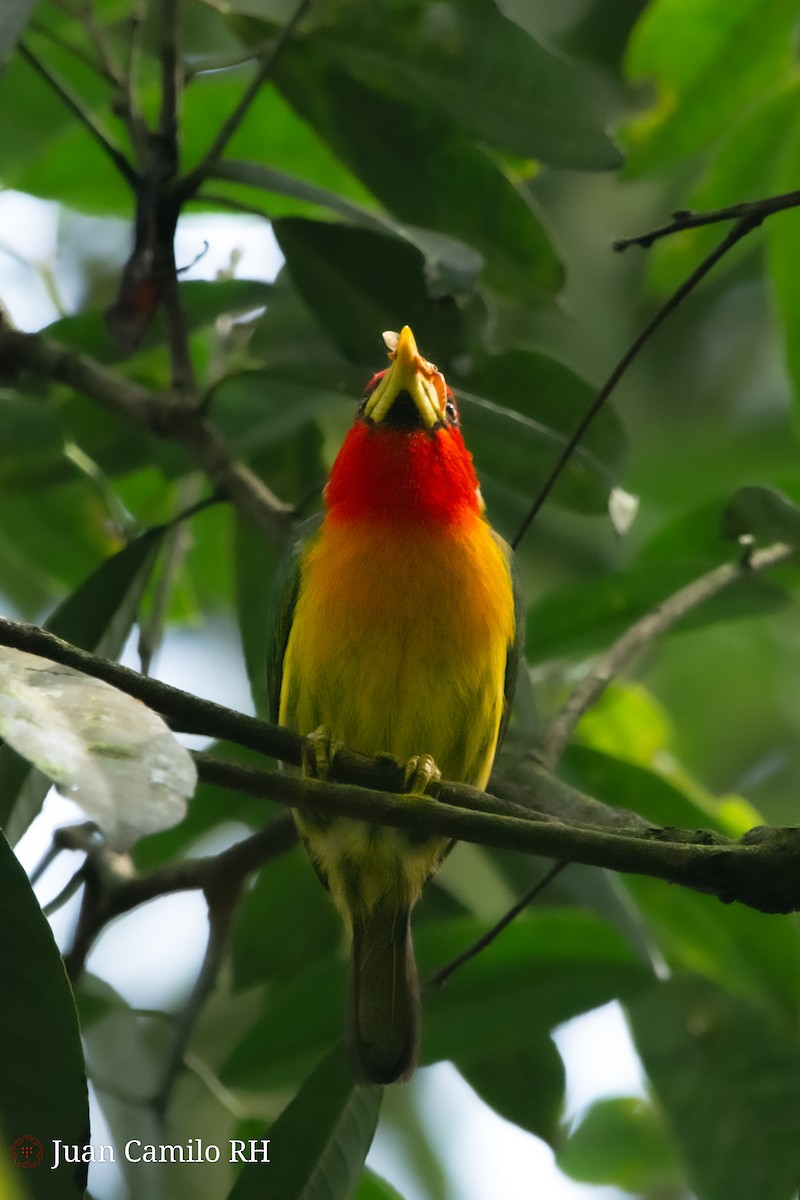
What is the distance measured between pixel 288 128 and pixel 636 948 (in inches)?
86.0

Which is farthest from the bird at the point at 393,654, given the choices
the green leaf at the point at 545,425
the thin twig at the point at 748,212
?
the thin twig at the point at 748,212

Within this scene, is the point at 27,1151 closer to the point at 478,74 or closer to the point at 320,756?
the point at 320,756

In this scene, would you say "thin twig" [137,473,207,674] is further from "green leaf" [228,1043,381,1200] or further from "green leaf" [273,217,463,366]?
"green leaf" [228,1043,381,1200]

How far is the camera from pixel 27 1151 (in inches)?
74.2

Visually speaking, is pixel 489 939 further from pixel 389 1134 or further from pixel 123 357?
pixel 389 1134

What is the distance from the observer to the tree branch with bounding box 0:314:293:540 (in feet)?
9.64

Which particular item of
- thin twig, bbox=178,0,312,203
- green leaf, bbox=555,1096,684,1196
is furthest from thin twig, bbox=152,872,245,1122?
thin twig, bbox=178,0,312,203

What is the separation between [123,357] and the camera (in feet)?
10.3

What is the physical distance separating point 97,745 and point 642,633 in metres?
1.75

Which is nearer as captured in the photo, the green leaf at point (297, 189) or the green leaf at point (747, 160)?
the green leaf at point (297, 189)

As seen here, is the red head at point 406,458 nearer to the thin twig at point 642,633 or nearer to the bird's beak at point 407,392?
the bird's beak at point 407,392

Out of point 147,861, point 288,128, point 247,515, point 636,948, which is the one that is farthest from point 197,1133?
point 288,128

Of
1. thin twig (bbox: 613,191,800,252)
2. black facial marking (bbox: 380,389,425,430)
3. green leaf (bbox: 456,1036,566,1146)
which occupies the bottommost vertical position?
green leaf (bbox: 456,1036,566,1146)

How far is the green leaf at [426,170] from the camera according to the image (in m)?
3.03
